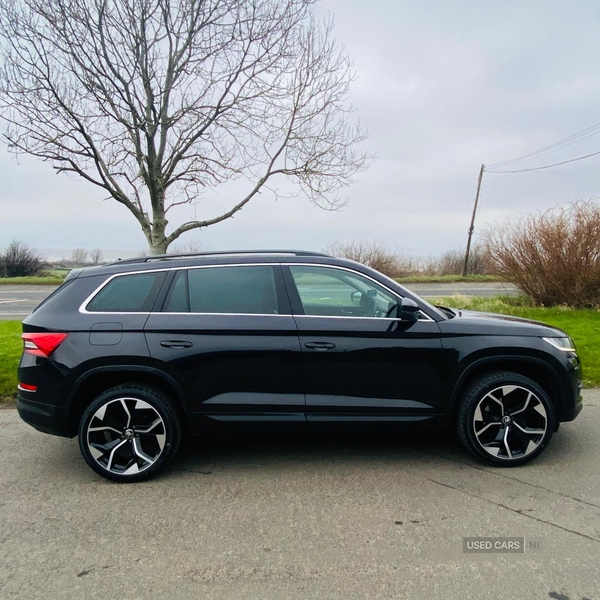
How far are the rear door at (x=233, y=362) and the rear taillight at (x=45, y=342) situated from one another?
2.13 ft

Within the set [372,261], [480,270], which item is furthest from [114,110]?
[480,270]

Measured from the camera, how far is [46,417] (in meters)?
3.56

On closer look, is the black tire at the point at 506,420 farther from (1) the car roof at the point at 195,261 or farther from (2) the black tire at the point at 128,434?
(2) the black tire at the point at 128,434

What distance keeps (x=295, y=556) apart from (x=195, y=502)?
36.0 inches

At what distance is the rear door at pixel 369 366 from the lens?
361cm

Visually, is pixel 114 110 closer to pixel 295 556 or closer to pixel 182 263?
pixel 182 263

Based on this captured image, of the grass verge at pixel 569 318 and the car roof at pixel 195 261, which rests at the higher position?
the car roof at pixel 195 261

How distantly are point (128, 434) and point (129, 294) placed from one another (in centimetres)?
107

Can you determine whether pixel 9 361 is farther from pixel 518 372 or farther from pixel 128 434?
pixel 518 372

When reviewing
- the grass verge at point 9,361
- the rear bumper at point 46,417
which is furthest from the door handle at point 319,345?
the grass verge at point 9,361

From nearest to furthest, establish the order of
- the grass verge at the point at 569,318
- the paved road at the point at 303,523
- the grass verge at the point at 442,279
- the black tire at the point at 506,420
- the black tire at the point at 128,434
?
the paved road at the point at 303,523 < the black tire at the point at 128,434 < the black tire at the point at 506,420 < the grass verge at the point at 569,318 < the grass verge at the point at 442,279

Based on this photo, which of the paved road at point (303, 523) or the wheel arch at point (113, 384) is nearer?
the paved road at point (303, 523)

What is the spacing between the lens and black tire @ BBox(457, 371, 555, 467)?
12.0 ft

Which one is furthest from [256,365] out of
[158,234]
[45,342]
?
[158,234]
